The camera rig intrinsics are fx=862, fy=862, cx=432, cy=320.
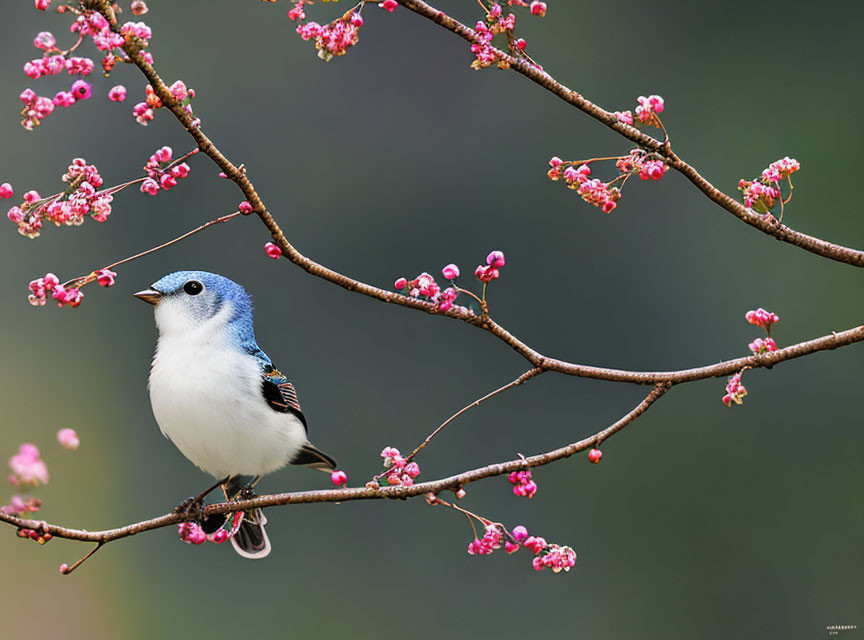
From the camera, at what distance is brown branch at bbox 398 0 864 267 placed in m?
1.06

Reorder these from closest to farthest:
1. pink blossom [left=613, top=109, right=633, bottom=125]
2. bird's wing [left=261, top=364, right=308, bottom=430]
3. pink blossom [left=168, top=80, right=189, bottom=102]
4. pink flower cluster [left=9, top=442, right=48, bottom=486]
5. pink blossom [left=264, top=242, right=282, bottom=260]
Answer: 1. pink flower cluster [left=9, top=442, right=48, bottom=486]
2. pink blossom [left=168, top=80, right=189, bottom=102]
3. pink blossom [left=264, top=242, right=282, bottom=260]
4. pink blossom [left=613, top=109, right=633, bottom=125]
5. bird's wing [left=261, top=364, right=308, bottom=430]

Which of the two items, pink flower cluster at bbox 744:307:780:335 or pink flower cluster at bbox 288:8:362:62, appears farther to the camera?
pink flower cluster at bbox 744:307:780:335

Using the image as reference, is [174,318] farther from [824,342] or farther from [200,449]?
[824,342]

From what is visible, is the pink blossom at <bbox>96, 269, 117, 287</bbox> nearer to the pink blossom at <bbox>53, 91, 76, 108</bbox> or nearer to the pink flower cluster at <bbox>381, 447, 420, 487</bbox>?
the pink blossom at <bbox>53, 91, 76, 108</bbox>

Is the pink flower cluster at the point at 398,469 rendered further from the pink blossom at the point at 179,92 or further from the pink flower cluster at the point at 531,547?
the pink blossom at the point at 179,92

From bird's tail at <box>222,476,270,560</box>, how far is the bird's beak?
381 millimetres

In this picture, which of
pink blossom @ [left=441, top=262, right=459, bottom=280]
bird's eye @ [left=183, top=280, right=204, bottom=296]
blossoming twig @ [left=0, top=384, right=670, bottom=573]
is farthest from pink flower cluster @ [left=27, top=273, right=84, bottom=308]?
pink blossom @ [left=441, top=262, right=459, bottom=280]

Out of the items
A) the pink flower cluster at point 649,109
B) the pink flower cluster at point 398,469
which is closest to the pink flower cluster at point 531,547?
the pink flower cluster at point 398,469

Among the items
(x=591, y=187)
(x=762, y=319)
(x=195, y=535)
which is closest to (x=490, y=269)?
(x=591, y=187)

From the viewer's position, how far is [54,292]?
880 millimetres

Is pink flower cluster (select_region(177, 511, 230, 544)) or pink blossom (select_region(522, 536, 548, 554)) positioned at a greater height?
pink blossom (select_region(522, 536, 548, 554))

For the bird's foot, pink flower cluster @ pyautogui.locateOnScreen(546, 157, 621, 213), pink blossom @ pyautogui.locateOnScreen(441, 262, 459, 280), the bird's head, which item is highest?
pink flower cluster @ pyautogui.locateOnScreen(546, 157, 621, 213)

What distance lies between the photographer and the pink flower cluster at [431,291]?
1.07m

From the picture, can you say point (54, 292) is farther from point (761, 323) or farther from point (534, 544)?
point (761, 323)
